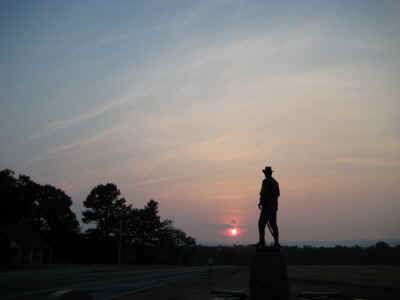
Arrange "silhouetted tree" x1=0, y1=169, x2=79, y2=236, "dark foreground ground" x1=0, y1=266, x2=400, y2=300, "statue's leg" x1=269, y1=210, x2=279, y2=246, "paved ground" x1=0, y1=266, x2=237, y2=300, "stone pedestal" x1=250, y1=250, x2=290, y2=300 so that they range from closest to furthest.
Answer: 1. "stone pedestal" x1=250, y1=250, x2=290, y2=300
2. "statue's leg" x1=269, y1=210, x2=279, y2=246
3. "paved ground" x1=0, y1=266, x2=237, y2=300
4. "dark foreground ground" x1=0, y1=266, x2=400, y2=300
5. "silhouetted tree" x1=0, y1=169, x2=79, y2=236

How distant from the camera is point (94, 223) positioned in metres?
70.9

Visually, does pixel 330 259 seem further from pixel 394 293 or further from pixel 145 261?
pixel 394 293

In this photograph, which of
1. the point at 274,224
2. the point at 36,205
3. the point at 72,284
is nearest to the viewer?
the point at 274,224

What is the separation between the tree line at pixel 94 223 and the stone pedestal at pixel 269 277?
1985 inches

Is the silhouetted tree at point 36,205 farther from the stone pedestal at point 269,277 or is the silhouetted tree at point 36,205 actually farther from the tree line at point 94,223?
the stone pedestal at point 269,277

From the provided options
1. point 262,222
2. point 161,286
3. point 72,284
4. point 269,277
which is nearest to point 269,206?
point 262,222

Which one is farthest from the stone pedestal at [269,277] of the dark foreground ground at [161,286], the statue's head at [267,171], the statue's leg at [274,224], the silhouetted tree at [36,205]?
the silhouetted tree at [36,205]

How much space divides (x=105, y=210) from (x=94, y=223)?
3.16 m

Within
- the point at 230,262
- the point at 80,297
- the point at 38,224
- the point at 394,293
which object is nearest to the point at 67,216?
the point at 38,224

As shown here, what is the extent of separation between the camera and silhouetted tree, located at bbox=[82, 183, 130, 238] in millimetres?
70125

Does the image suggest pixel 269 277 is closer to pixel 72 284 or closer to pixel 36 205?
pixel 72 284

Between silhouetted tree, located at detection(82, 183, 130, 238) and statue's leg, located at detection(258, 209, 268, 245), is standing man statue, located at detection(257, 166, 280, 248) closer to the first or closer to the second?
statue's leg, located at detection(258, 209, 268, 245)

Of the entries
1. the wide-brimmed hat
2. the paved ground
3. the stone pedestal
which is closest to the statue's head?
the wide-brimmed hat

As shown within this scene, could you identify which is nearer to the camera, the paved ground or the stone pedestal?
the stone pedestal
